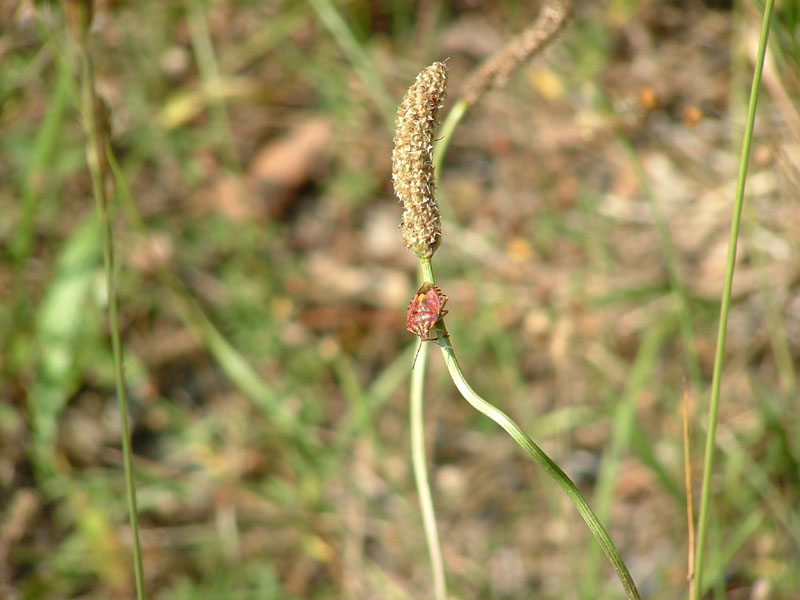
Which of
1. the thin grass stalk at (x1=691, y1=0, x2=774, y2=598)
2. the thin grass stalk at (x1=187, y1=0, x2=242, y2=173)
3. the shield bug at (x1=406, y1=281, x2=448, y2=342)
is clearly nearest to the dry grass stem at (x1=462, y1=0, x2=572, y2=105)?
the thin grass stalk at (x1=691, y1=0, x2=774, y2=598)

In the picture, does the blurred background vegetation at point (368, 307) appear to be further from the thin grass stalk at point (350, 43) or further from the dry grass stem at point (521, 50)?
the dry grass stem at point (521, 50)

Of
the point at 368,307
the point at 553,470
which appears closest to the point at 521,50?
the point at 553,470

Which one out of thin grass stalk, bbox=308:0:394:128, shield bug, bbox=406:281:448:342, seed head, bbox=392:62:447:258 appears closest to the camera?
seed head, bbox=392:62:447:258

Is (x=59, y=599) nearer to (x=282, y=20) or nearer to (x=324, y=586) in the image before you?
(x=324, y=586)

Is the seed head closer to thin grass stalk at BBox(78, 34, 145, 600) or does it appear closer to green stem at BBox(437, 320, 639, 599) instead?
green stem at BBox(437, 320, 639, 599)

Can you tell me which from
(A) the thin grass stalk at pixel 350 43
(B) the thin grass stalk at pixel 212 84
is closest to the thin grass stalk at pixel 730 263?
(A) the thin grass stalk at pixel 350 43

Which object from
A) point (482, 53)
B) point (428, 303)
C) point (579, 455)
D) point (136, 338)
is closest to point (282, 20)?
point (482, 53)

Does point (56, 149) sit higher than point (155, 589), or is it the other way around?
point (56, 149)
